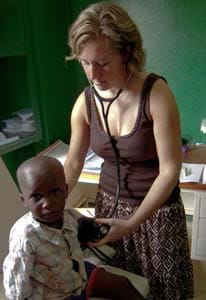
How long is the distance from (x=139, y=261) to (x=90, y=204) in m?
1.44

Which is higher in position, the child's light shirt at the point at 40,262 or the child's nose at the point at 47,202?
the child's nose at the point at 47,202

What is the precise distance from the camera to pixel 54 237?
956 mm

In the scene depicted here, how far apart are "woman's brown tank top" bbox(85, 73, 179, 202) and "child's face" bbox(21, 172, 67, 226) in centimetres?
33

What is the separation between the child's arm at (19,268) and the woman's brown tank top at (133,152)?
460mm

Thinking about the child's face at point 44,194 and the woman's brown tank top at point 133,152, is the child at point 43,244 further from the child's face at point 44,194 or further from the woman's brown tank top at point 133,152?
the woman's brown tank top at point 133,152

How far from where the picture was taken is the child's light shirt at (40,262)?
2.98 ft

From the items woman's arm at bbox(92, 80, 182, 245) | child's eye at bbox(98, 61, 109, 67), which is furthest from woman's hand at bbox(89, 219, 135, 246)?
child's eye at bbox(98, 61, 109, 67)

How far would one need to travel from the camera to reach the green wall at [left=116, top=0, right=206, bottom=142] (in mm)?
2238

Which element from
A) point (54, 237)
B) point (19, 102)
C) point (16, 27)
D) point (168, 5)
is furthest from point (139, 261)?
point (168, 5)

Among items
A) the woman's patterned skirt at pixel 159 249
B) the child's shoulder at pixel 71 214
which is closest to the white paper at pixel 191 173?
the woman's patterned skirt at pixel 159 249

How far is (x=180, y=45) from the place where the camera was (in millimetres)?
2307

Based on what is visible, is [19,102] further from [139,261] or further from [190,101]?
[139,261]

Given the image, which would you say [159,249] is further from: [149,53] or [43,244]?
[149,53]

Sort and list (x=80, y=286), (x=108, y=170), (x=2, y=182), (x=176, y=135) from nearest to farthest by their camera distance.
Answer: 1. (x=80, y=286)
2. (x=176, y=135)
3. (x=108, y=170)
4. (x=2, y=182)
